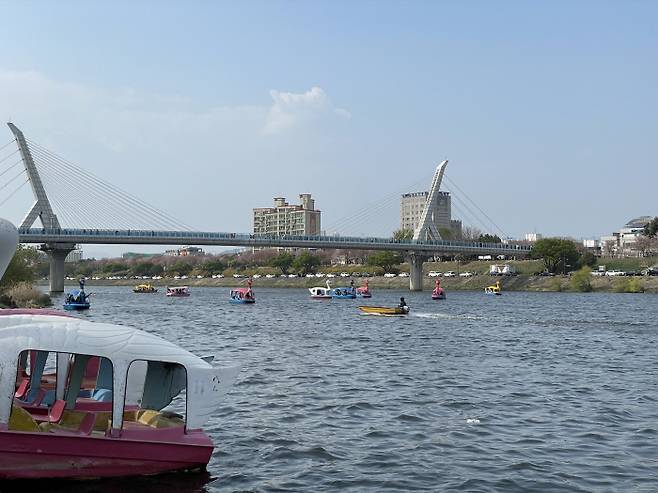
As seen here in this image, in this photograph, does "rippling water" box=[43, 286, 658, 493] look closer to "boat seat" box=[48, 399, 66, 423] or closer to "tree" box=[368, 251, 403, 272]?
"boat seat" box=[48, 399, 66, 423]

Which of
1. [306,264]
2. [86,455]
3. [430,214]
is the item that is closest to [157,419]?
[86,455]

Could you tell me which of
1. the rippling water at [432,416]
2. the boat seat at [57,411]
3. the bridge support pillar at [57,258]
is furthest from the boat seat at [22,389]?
the bridge support pillar at [57,258]

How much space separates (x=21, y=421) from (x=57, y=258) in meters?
104

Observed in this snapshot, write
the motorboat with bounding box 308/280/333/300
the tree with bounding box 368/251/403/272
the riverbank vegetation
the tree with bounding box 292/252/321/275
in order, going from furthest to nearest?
the tree with bounding box 292/252/321/275 → the tree with bounding box 368/251/403/272 → the motorboat with bounding box 308/280/333/300 → the riverbank vegetation

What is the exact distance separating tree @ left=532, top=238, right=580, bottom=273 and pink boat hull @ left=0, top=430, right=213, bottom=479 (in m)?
127

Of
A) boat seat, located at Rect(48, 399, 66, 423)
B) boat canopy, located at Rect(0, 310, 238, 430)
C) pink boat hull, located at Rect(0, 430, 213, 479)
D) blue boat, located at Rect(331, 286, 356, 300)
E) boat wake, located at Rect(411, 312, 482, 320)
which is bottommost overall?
boat wake, located at Rect(411, 312, 482, 320)

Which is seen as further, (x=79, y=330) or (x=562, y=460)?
(x=562, y=460)

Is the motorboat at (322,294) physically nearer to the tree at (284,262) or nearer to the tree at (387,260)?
the tree at (387,260)

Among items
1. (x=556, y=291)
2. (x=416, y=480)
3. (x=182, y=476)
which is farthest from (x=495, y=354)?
(x=556, y=291)

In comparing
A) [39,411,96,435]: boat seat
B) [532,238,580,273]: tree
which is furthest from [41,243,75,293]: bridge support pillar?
[39,411,96,435]: boat seat

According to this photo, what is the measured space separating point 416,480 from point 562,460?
12.3 ft

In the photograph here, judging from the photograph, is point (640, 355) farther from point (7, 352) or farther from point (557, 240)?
point (557, 240)

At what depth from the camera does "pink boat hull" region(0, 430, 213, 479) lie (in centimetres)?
1292

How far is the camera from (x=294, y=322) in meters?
56.2
